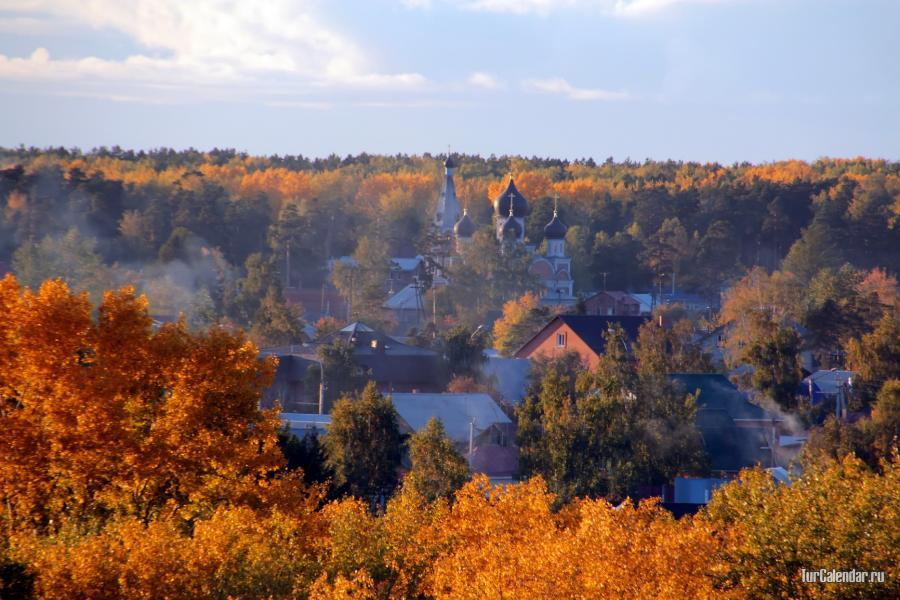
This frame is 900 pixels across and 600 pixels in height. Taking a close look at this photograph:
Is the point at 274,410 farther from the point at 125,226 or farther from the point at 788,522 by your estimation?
the point at 125,226

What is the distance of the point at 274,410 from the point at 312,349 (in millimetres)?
30405

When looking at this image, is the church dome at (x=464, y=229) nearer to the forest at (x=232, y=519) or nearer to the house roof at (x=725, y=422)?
the house roof at (x=725, y=422)

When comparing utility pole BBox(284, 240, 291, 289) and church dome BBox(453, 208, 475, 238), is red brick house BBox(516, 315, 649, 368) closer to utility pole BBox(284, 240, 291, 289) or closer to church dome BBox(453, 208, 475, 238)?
church dome BBox(453, 208, 475, 238)

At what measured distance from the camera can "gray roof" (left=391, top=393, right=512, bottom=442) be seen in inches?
1323

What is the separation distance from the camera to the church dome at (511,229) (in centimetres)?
7221

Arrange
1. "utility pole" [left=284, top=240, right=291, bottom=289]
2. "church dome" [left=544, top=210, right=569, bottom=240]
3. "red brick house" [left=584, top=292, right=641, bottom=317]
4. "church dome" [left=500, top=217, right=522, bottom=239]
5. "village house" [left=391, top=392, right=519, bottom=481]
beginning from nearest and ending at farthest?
"village house" [left=391, top=392, right=519, bottom=481], "red brick house" [left=584, top=292, right=641, bottom=317], "church dome" [left=544, top=210, right=569, bottom=240], "church dome" [left=500, top=217, right=522, bottom=239], "utility pole" [left=284, top=240, right=291, bottom=289]

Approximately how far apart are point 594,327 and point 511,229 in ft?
82.4

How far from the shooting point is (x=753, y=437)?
34.2m

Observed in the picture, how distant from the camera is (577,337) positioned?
47.2 m

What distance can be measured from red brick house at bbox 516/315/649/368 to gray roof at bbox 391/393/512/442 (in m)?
10.2

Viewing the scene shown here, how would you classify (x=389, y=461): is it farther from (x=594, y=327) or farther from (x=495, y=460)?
(x=594, y=327)

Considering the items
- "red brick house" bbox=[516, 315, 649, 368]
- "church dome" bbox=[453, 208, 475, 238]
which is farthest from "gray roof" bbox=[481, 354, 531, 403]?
"church dome" bbox=[453, 208, 475, 238]

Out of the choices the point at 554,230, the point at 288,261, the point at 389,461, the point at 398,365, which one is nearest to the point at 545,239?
the point at 554,230

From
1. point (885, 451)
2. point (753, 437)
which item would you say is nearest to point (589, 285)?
point (753, 437)
